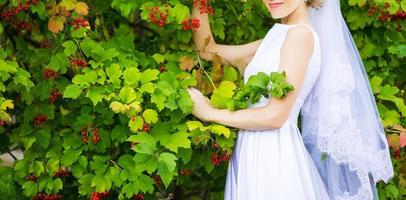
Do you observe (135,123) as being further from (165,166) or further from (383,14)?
(383,14)

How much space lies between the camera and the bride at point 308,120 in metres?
2.96

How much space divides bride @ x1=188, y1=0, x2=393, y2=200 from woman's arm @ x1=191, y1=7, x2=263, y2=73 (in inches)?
8.6

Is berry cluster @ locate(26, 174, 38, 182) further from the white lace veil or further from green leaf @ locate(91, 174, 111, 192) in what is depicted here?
the white lace veil

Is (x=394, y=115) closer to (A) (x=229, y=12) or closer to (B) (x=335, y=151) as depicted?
(B) (x=335, y=151)

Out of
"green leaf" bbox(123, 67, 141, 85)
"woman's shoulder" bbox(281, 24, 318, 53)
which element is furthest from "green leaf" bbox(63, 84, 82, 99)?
"woman's shoulder" bbox(281, 24, 318, 53)

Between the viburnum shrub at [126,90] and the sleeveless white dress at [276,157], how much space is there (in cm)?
13

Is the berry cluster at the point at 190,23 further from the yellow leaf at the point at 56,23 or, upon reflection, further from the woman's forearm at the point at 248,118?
the yellow leaf at the point at 56,23

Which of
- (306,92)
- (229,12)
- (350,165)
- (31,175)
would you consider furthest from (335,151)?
(31,175)

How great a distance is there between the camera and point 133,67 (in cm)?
299

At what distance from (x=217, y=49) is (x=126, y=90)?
2.58ft

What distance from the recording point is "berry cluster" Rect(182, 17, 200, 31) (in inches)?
124

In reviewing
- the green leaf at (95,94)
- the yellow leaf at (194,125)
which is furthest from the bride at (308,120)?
the green leaf at (95,94)

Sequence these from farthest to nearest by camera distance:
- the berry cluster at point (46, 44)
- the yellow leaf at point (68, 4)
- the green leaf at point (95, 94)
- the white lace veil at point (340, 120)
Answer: the berry cluster at point (46, 44) → the yellow leaf at point (68, 4) → the white lace veil at point (340, 120) → the green leaf at point (95, 94)

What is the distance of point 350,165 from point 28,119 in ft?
5.98
